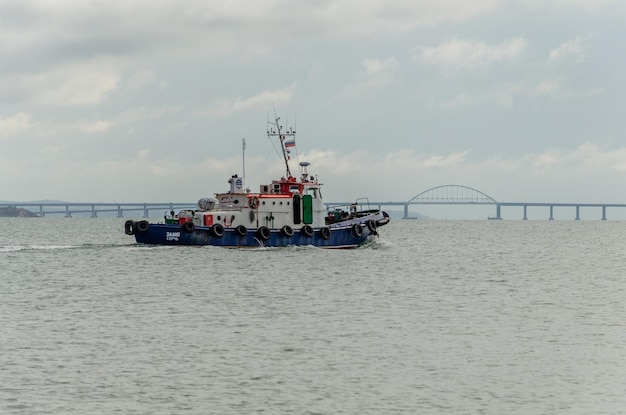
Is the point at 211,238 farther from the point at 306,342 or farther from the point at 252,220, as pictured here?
the point at 306,342

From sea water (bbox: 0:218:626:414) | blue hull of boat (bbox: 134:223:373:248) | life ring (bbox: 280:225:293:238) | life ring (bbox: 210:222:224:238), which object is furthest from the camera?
life ring (bbox: 280:225:293:238)

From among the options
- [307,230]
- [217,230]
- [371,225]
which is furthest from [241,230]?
[371,225]

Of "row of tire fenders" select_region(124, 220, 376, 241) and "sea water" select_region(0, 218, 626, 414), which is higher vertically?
"row of tire fenders" select_region(124, 220, 376, 241)

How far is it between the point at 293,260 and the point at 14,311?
1026 inches

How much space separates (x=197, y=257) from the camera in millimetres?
64625

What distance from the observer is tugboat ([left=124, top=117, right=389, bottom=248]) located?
61250 millimetres

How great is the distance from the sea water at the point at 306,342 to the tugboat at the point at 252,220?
4.69 meters

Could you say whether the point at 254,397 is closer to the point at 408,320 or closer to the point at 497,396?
the point at 497,396

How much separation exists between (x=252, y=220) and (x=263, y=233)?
5.76 feet

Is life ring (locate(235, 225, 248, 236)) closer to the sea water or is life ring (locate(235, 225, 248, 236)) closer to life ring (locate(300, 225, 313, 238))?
life ring (locate(300, 225, 313, 238))

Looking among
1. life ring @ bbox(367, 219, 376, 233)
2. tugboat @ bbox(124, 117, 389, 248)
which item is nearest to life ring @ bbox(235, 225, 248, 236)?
tugboat @ bbox(124, 117, 389, 248)

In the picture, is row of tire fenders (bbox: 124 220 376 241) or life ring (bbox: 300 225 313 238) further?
life ring (bbox: 300 225 313 238)

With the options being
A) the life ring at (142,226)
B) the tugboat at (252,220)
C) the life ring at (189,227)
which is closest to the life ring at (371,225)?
the tugboat at (252,220)

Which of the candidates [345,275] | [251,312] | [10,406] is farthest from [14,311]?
[345,275]
